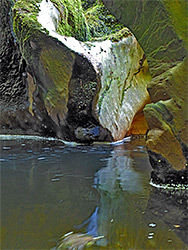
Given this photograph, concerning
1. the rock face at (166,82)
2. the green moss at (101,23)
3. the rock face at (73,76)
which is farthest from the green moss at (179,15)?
the green moss at (101,23)

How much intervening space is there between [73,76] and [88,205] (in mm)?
2940

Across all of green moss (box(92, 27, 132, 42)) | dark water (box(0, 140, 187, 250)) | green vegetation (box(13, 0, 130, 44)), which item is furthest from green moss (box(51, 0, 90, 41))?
dark water (box(0, 140, 187, 250))

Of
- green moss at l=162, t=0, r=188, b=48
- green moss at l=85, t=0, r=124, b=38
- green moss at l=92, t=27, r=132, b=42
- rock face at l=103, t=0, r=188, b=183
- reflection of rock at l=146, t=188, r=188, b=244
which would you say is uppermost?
green moss at l=85, t=0, r=124, b=38

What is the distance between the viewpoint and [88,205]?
6.88ft

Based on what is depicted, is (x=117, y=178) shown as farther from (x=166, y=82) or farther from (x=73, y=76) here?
(x=73, y=76)

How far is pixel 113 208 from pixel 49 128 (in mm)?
3676

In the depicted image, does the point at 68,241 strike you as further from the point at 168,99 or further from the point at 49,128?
the point at 49,128

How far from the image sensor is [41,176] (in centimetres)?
284

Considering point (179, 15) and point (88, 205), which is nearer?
point (88, 205)

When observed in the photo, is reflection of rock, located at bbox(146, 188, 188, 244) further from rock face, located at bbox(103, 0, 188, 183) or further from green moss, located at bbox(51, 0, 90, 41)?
green moss, located at bbox(51, 0, 90, 41)

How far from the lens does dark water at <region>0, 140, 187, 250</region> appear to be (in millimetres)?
1614

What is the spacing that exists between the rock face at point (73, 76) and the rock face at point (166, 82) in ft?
7.14

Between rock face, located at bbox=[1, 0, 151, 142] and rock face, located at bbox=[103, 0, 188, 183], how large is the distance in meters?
2.17

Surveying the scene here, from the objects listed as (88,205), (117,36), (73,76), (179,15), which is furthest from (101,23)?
(88,205)
